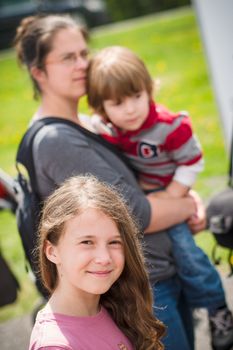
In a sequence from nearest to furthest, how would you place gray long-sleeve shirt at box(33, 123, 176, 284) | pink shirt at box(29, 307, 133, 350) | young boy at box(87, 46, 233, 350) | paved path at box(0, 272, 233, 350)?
1. pink shirt at box(29, 307, 133, 350)
2. gray long-sleeve shirt at box(33, 123, 176, 284)
3. young boy at box(87, 46, 233, 350)
4. paved path at box(0, 272, 233, 350)

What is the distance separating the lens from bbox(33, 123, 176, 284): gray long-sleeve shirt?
2.37m

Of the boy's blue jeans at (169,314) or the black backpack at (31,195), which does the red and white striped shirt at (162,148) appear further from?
the boy's blue jeans at (169,314)

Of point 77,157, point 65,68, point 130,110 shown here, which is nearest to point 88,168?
point 77,157

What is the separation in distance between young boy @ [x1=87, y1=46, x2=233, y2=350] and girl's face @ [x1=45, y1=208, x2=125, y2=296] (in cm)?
70

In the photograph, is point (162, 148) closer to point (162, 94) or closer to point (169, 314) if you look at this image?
point (169, 314)

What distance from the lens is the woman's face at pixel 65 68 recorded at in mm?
2660

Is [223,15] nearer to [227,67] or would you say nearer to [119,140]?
[227,67]

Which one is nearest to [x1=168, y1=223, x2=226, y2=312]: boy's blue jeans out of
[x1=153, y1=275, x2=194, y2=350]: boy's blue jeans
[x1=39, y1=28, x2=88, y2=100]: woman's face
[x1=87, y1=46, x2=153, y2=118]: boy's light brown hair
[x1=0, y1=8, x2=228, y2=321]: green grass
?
[x1=153, y1=275, x2=194, y2=350]: boy's blue jeans

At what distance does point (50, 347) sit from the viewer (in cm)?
174

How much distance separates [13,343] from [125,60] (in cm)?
204

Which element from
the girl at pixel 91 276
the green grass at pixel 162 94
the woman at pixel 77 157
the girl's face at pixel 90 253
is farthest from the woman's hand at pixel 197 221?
the green grass at pixel 162 94

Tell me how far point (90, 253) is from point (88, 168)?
1.93 ft

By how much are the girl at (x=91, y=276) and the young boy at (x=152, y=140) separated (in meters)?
0.55

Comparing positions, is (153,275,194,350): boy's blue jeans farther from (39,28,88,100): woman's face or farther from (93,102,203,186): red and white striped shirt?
(39,28,88,100): woman's face
